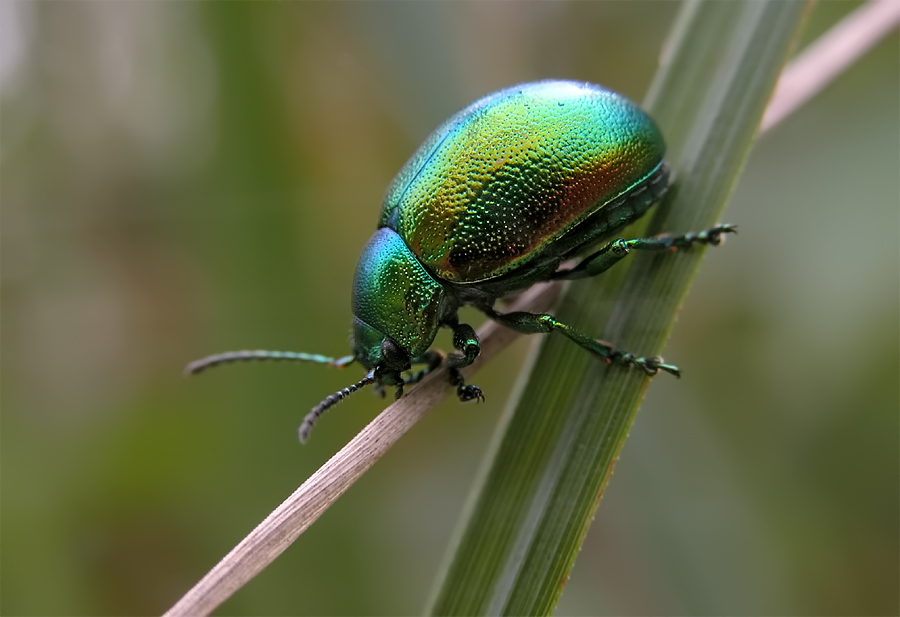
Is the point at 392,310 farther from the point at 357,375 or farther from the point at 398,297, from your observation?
the point at 357,375

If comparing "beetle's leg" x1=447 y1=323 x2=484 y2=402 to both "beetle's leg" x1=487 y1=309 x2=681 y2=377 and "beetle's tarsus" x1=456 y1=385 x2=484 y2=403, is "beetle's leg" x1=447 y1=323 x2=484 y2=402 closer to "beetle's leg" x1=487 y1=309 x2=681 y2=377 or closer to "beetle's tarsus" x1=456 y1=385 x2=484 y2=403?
"beetle's tarsus" x1=456 y1=385 x2=484 y2=403

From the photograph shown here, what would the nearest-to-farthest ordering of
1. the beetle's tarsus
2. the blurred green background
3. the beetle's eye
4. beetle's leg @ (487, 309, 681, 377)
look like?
beetle's leg @ (487, 309, 681, 377), the beetle's tarsus, the beetle's eye, the blurred green background

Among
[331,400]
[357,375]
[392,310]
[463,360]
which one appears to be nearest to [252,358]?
[357,375]

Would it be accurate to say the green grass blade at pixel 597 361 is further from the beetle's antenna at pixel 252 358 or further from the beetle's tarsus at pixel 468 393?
the beetle's antenna at pixel 252 358

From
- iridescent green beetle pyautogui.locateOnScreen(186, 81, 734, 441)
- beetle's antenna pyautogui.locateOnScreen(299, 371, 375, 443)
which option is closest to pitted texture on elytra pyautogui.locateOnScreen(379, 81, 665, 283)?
iridescent green beetle pyautogui.locateOnScreen(186, 81, 734, 441)

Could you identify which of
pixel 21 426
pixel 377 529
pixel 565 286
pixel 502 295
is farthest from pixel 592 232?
pixel 21 426

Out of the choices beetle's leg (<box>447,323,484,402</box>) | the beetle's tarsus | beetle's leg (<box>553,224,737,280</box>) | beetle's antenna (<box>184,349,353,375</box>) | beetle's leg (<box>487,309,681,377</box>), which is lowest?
beetle's antenna (<box>184,349,353,375</box>)

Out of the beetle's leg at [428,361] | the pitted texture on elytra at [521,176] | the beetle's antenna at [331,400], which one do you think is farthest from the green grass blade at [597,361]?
the beetle's antenna at [331,400]
